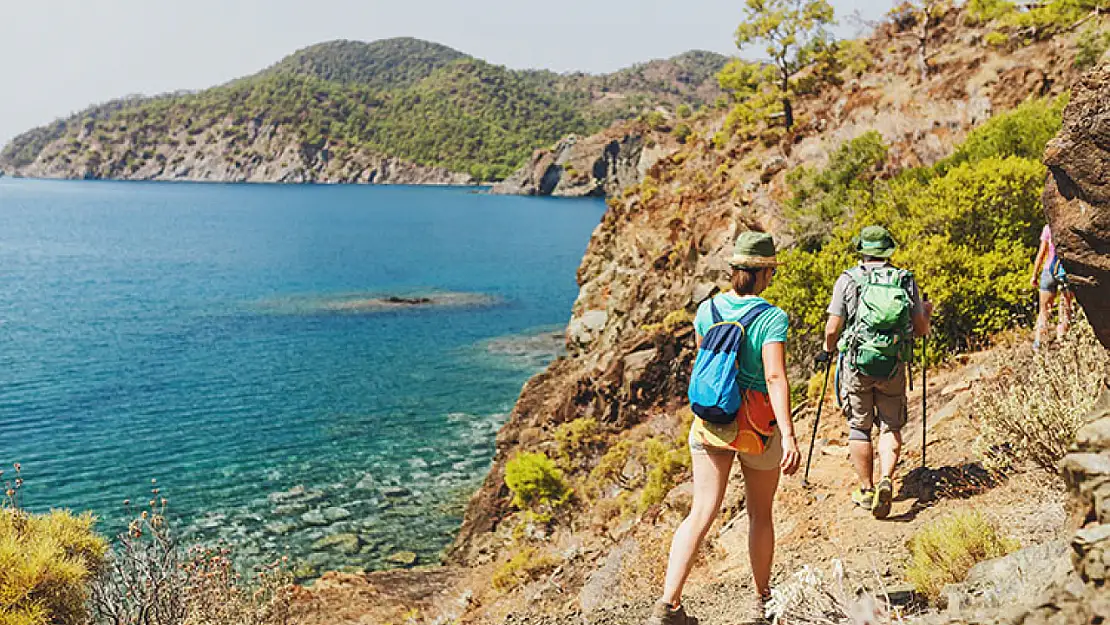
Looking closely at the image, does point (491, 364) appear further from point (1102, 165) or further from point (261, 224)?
point (261, 224)

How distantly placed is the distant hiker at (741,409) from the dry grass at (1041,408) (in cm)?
230

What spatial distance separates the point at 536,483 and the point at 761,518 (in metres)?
9.98

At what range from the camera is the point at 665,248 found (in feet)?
66.0

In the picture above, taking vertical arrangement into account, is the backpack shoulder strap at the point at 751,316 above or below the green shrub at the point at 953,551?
above

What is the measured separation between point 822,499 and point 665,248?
1323 cm

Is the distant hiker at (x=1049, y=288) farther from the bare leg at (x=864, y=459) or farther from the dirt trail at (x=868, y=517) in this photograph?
the bare leg at (x=864, y=459)

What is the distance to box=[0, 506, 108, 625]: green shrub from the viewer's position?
Result: 8.17 meters

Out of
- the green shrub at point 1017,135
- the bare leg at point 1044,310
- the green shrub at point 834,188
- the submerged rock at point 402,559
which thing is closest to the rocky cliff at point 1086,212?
the bare leg at point 1044,310

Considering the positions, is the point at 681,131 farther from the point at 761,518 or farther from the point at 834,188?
the point at 761,518

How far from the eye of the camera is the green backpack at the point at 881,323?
579 centimetres

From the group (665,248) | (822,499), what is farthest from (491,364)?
(822,499)

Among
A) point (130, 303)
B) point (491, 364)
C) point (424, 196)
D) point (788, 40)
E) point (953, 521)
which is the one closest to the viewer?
point (953, 521)

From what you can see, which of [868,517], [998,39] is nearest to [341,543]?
[868,517]

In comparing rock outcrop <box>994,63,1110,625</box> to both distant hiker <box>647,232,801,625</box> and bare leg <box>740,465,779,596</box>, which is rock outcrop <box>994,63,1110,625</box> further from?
bare leg <box>740,465,779,596</box>
